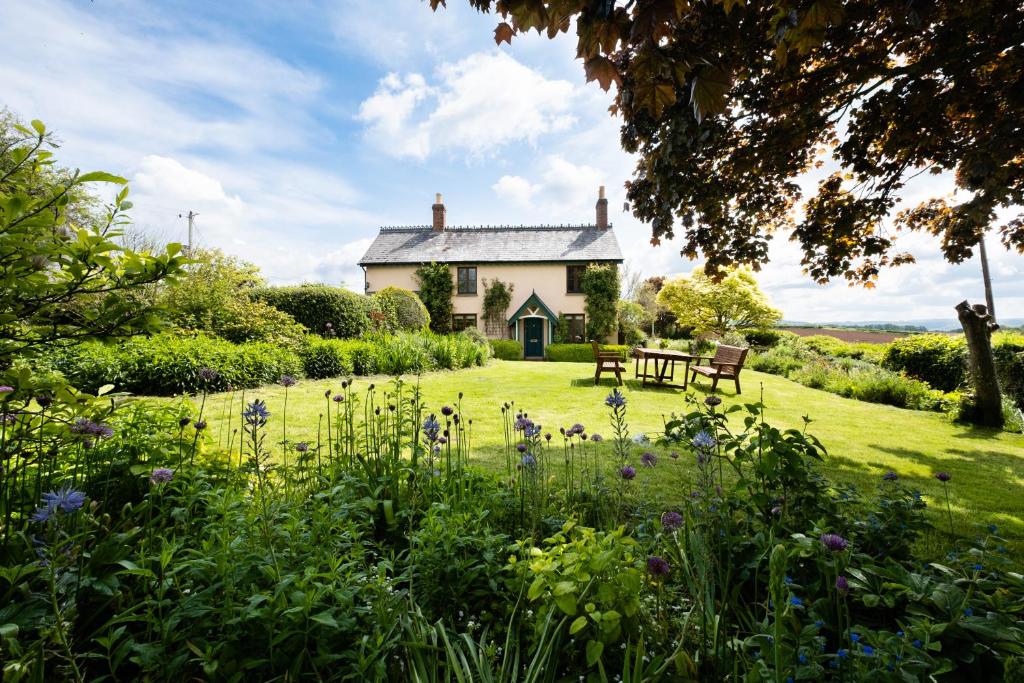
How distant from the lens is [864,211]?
20.1 ft

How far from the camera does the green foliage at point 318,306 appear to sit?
43.4 ft

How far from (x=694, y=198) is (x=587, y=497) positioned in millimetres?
4552

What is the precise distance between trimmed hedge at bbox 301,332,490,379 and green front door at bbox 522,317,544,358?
31.0 feet

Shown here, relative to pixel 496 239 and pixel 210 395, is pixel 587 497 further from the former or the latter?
pixel 496 239

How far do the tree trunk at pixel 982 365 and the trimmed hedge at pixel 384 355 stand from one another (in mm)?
10656

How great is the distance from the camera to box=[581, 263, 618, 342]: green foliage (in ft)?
75.9

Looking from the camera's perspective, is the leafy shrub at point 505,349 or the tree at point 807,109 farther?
the leafy shrub at point 505,349

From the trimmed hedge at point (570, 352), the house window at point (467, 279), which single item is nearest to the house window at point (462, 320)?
the house window at point (467, 279)

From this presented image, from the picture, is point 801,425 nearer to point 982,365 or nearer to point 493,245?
point 982,365

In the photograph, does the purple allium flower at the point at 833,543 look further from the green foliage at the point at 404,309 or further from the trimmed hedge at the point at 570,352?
the trimmed hedge at the point at 570,352

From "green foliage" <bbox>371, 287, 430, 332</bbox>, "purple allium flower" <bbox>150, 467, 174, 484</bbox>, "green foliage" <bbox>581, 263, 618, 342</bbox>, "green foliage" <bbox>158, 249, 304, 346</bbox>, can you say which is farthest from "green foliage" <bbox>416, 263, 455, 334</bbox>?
"purple allium flower" <bbox>150, 467, 174, 484</bbox>

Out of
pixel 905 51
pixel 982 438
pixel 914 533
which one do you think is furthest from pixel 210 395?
pixel 982 438

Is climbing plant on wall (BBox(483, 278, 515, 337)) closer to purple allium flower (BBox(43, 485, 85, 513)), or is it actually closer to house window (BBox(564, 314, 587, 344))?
house window (BBox(564, 314, 587, 344))

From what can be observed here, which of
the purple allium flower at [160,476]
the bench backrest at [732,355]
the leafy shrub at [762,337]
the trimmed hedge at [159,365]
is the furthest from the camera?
the leafy shrub at [762,337]
